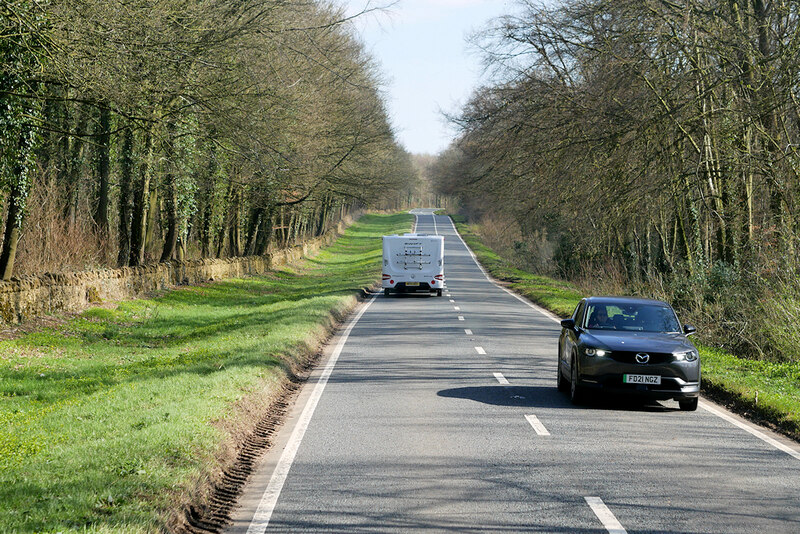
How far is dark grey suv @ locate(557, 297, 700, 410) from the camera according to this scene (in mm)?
12656

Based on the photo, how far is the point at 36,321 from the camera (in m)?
20.8

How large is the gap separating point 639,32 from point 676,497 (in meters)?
14.4

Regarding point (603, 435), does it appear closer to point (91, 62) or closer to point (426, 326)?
point (91, 62)

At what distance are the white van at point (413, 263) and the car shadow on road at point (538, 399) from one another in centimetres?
2329

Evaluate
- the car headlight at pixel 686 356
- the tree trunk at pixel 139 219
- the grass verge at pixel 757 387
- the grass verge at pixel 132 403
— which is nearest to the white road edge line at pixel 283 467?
the grass verge at pixel 132 403

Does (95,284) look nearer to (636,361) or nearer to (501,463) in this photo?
(636,361)

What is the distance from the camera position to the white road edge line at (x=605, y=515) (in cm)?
685

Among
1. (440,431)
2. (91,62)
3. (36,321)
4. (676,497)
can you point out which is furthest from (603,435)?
(36,321)

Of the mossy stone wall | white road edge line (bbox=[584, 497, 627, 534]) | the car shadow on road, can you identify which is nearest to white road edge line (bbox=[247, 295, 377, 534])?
the car shadow on road

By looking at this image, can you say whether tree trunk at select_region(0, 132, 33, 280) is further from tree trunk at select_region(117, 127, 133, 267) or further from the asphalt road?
the asphalt road

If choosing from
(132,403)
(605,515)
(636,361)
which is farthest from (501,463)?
(132,403)

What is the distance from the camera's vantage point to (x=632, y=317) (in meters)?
14.3

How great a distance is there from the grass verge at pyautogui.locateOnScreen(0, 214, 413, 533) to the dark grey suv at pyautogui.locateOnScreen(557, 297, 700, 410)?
178 inches

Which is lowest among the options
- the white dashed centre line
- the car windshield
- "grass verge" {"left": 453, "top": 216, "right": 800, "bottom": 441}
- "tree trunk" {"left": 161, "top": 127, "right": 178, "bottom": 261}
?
the white dashed centre line
